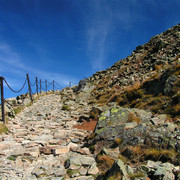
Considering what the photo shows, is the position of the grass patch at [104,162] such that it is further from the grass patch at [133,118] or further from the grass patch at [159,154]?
the grass patch at [133,118]

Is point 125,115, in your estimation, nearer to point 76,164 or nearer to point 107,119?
point 107,119

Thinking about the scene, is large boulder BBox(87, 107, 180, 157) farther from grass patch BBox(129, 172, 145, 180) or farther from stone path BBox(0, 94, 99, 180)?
grass patch BBox(129, 172, 145, 180)

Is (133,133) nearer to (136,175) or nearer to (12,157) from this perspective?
(136,175)

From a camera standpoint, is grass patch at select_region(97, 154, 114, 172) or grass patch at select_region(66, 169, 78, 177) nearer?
grass patch at select_region(66, 169, 78, 177)

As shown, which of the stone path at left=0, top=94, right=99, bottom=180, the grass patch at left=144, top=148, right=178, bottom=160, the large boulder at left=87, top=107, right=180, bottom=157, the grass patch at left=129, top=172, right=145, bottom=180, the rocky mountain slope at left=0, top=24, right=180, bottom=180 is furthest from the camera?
the large boulder at left=87, top=107, right=180, bottom=157

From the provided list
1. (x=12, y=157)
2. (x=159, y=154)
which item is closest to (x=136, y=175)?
(x=159, y=154)

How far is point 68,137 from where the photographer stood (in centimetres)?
810

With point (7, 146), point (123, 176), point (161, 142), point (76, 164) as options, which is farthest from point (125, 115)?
point (7, 146)

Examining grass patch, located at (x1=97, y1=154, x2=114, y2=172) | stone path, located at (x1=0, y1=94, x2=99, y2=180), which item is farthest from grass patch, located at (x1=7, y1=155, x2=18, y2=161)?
grass patch, located at (x1=97, y1=154, x2=114, y2=172)

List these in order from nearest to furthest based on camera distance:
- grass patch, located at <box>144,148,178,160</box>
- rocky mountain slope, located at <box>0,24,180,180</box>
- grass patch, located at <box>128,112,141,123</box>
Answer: rocky mountain slope, located at <box>0,24,180,180</box>
grass patch, located at <box>144,148,178,160</box>
grass patch, located at <box>128,112,141,123</box>

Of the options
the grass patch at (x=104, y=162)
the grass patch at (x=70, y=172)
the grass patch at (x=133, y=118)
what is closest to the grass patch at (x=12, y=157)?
the grass patch at (x=70, y=172)

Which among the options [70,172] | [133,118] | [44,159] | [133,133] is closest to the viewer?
[70,172]

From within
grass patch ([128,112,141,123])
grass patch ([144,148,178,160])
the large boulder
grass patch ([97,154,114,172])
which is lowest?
grass patch ([97,154,114,172])

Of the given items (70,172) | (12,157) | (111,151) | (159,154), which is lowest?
(70,172)
